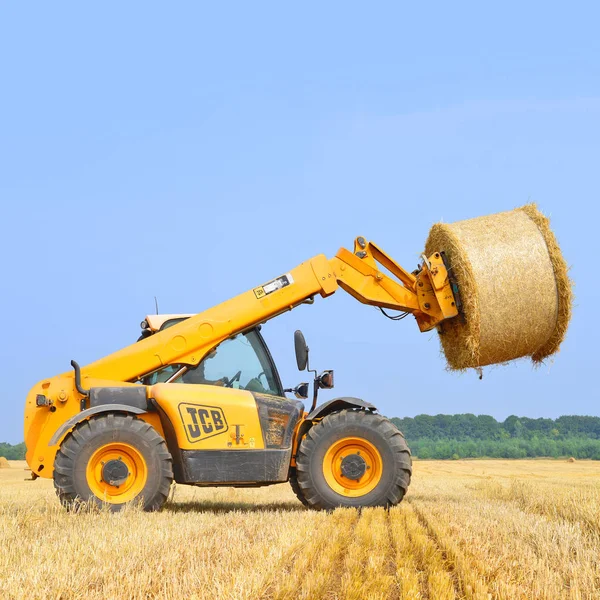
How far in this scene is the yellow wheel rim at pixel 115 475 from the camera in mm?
8133

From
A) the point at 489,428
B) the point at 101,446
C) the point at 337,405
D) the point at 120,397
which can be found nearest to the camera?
the point at 101,446

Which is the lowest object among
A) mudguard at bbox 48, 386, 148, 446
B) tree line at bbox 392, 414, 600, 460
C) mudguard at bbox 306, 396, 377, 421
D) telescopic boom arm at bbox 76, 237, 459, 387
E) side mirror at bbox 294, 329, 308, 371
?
tree line at bbox 392, 414, 600, 460

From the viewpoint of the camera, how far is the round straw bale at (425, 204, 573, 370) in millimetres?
9133

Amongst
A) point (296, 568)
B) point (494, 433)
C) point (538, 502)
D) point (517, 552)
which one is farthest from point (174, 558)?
point (494, 433)

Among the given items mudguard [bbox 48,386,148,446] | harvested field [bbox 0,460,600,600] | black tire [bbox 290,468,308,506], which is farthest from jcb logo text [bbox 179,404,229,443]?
black tire [bbox 290,468,308,506]

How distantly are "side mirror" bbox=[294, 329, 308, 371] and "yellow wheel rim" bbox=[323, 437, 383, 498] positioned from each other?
36.1 inches

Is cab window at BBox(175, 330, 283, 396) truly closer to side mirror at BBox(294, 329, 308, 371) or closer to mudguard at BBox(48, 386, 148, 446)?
mudguard at BBox(48, 386, 148, 446)

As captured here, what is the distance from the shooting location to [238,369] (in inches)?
362

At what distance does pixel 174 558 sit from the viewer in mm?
4965

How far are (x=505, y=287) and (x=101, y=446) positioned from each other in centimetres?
472

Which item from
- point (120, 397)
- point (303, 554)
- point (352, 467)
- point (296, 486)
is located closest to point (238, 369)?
point (120, 397)

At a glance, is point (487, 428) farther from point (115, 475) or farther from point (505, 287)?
point (115, 475)

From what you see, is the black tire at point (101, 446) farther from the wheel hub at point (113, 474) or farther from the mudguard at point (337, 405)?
the mudguard at point (337, 405)

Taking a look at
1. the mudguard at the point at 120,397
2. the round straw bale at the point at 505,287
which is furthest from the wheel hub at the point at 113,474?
the round straw bale at the point at 505,287
